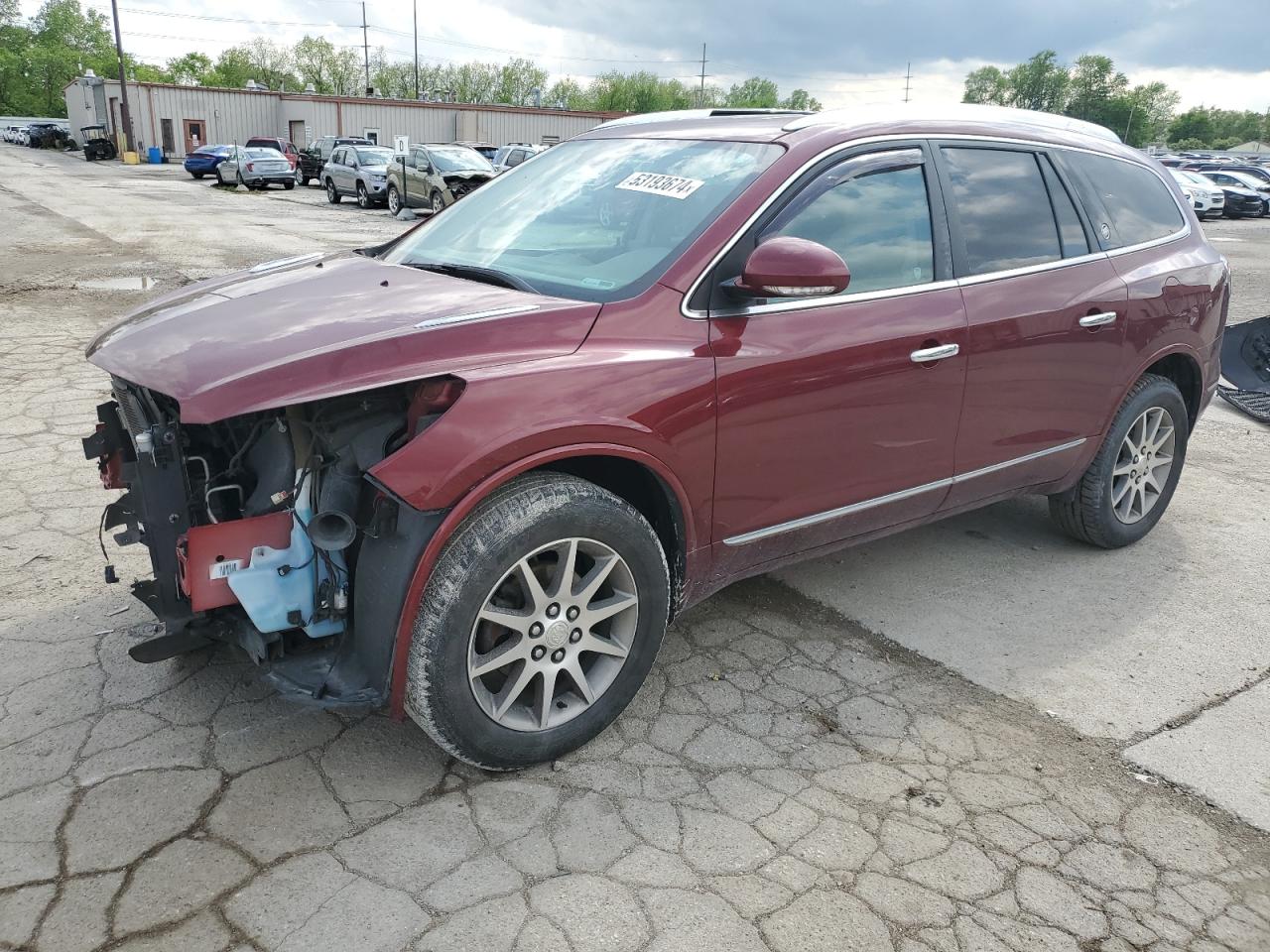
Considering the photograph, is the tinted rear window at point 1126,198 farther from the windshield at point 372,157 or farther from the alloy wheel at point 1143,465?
the windshield at point 372,157

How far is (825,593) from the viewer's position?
4.13 metres

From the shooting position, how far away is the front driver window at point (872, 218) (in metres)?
3.22

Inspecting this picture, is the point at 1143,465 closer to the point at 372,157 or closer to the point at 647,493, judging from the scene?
the point at 647,493

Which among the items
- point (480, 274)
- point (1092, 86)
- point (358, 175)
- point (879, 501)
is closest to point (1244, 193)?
point (358, 175)

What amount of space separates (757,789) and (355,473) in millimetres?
1437

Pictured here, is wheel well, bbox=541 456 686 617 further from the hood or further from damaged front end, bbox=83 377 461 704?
damaged front end, bbox=83 377 461 704

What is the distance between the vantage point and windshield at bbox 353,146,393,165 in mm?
25844

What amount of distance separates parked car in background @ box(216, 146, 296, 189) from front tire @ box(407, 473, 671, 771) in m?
32.6

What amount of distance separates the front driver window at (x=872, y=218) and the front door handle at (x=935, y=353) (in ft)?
0.79

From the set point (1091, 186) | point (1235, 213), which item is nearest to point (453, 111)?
point (1235, 213)

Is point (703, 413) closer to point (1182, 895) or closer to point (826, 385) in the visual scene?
point (826, 385)

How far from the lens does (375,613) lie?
255cm

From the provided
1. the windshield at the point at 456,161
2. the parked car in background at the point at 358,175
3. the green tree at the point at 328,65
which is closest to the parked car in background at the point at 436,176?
the windshield at the point at 456,161

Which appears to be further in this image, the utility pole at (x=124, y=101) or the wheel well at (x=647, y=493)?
the utility pole at (x=124, y=101)
